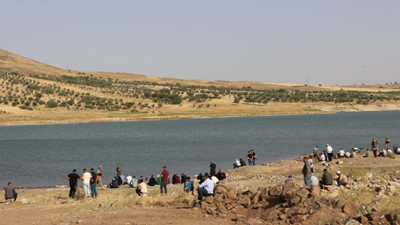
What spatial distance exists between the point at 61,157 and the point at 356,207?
3973 cm

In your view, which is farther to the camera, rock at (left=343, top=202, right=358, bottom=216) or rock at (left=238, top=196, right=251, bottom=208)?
rock at (left=238, top=196, right=251, bottom=208)

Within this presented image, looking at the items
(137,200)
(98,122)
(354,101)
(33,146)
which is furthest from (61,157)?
(354,101)

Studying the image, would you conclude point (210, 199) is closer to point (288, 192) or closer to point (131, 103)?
point (288, 192)

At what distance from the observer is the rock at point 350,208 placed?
13983 mm

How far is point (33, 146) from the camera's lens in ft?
200

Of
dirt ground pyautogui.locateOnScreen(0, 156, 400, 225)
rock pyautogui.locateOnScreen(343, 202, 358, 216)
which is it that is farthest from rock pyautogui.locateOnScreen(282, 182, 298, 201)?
dirt ground pyautogui.locateOnScreen(0, 156, 400, 225)

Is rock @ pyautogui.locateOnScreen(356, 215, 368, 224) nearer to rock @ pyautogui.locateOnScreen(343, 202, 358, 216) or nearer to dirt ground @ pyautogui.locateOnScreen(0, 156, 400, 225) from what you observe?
rock @ pyautogui.locateOnScreen(343, 202, 358, 216)

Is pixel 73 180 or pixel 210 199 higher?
pixel 210 199

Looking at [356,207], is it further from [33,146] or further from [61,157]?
[33,146]

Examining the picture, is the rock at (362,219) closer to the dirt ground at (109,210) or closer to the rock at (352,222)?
the rock at (352,222)

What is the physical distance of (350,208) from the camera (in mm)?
14102

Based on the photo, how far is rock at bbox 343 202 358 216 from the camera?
13983 millimetres

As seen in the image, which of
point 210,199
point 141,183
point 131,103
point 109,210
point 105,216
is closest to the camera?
point 105,216

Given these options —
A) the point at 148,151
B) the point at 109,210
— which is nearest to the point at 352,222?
the point at 109,210
